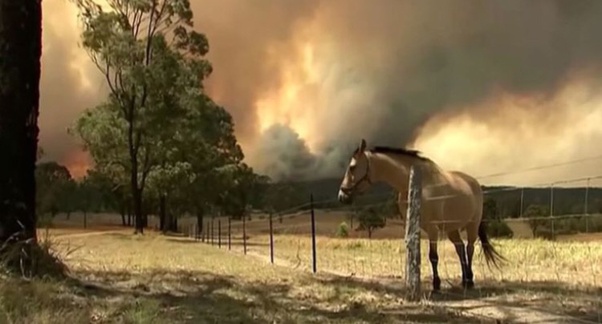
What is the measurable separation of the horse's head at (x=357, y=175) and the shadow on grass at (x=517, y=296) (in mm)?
1269

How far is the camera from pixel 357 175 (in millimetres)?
9875

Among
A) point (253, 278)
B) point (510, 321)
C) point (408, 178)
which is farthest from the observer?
point (253, 278)

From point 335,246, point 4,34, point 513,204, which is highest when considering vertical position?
point 4,34

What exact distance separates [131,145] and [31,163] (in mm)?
29718

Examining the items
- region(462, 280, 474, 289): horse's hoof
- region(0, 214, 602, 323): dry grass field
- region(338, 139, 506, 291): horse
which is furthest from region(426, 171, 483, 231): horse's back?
region(0, 214, 602, 323): dry grass field

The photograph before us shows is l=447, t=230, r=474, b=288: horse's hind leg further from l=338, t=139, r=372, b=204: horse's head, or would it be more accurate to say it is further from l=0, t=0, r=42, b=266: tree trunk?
l=0, t=0, r=42, b=266: tree trunk

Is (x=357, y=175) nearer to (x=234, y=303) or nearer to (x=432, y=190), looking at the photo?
(x=432, y=190)

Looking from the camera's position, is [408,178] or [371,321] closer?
[371,321]

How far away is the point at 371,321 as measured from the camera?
664 cm

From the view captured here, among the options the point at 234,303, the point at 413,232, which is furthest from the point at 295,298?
the point at 413,232

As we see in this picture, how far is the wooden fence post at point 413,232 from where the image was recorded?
27.3 ft

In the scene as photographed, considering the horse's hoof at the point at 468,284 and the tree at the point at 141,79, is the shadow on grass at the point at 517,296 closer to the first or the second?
the horse's hoof at the point at 468,284

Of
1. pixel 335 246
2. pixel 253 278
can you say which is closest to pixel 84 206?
pixel 335 246

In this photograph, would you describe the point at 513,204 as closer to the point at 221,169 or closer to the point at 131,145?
the point at 131,145
